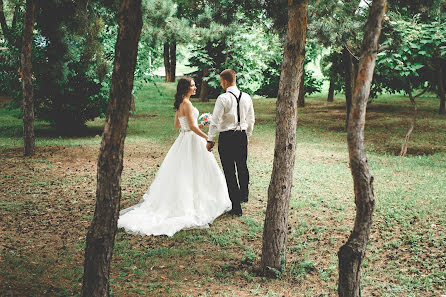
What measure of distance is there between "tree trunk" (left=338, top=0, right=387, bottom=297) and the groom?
3.41 metres

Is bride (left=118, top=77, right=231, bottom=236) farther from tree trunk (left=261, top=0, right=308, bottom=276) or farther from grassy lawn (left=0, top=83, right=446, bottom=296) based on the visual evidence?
tree trunk (left=261, top=0, right=308, bottom=276)

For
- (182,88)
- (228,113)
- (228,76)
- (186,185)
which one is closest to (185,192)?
(186,185)

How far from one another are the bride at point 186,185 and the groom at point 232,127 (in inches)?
11.6

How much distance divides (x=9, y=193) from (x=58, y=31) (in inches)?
191

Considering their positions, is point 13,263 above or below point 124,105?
below

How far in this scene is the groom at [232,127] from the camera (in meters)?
6.97

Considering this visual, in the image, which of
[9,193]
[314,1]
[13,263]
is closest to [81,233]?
[13,263]

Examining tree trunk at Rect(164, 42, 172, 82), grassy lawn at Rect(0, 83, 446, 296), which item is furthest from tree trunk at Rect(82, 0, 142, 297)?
tree trunk at Rect(164, 42, 172, 82)

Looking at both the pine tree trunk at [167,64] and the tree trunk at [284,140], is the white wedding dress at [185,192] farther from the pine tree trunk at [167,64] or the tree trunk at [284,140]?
the pine tree trunk at [167,64]

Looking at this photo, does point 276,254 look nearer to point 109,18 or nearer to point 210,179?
point 210,179

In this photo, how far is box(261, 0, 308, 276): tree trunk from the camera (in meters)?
4.71

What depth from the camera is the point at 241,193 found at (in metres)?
7.85

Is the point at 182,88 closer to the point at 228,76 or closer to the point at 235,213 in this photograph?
the point at 228,76

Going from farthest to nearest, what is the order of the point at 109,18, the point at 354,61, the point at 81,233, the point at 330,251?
the point at 354,61 < the point at 109,18 < the point at 81,233 < the point at 330,251
